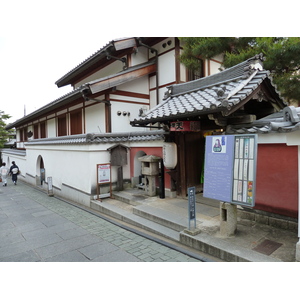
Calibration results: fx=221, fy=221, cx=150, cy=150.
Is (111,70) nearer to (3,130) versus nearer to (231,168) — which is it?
(231,168)

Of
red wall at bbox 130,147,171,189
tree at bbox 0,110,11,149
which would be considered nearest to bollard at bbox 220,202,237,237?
red wall at bbox 130,147,171,189

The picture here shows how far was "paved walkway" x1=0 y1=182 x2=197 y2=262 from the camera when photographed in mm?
5074

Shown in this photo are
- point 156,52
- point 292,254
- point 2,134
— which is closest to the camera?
point 292,254

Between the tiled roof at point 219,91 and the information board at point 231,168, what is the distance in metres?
0.82

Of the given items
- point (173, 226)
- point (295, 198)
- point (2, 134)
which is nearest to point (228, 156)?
point (295, 198)

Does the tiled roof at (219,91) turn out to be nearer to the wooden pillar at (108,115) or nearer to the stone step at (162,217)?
the stone step at (162,217)

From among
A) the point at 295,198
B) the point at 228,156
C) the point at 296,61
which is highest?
the point at 296,61

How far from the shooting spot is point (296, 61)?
7582mm

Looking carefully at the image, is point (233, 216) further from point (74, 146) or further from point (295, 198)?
point (74, 146)

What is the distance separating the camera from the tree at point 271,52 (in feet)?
24.2

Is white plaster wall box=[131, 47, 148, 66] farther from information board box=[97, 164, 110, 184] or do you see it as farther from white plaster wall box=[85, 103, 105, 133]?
information board box=[97, 164, 110, 184]

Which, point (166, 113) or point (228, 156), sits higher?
point (166, 113)

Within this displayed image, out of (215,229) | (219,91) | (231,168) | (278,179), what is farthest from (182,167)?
(219,91)

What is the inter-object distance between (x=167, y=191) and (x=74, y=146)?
4.88 metres
